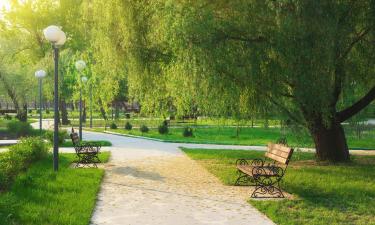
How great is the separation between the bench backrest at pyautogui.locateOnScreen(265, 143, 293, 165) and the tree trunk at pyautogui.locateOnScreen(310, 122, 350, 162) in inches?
152

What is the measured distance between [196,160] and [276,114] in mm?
3972

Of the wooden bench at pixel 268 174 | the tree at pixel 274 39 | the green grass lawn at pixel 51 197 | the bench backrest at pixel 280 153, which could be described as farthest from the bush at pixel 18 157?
the bench backrest at pixel 280 153

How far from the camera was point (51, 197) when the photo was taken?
917 centimetres

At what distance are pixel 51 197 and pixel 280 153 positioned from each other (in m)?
5.15

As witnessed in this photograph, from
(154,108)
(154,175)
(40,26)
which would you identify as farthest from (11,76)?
(154,175)

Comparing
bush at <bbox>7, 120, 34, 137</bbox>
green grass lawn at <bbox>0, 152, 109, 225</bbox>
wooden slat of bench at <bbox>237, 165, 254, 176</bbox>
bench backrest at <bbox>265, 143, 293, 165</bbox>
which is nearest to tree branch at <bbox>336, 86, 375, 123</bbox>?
bench backrest at <bbox>265, 143, 293, 165</bbox>

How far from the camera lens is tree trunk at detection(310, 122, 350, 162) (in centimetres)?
1580

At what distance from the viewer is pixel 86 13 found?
15453mm

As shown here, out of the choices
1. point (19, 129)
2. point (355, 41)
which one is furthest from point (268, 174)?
point (19, 129)

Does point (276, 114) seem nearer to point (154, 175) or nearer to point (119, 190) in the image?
point (154, 175)

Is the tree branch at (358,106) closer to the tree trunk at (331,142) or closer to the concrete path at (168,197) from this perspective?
the tree trunk at (331,142)

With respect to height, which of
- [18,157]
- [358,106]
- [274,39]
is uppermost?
[274,39]

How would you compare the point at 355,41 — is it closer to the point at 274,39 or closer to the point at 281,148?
the point at 274,39

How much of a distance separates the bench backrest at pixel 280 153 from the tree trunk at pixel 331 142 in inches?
152
